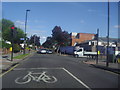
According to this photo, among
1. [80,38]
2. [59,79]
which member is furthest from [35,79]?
[80,38]

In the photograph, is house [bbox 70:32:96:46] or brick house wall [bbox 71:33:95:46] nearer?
house [bbox 70:32:96:46]

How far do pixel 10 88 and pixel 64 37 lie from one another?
230ft

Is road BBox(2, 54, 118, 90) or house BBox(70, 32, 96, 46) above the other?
house BBox(70, 32, 96, 46)

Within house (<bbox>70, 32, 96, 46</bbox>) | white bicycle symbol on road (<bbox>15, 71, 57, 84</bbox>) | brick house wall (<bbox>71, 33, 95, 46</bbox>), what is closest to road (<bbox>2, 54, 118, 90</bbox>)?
white bicycle symbol on road (<bbox>15, 71, 57, 84</bbox>)

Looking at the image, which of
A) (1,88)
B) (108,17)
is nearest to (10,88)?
(1,88)

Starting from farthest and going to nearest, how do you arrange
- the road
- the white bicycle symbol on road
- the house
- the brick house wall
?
the brick house wall < the house < the white bicycle symbol on road < the road

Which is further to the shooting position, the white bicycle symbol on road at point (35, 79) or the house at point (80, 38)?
the house at point (80, 38)

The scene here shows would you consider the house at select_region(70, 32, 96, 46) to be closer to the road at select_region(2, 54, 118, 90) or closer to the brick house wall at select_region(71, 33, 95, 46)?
the brick house wall at select_region(71, 33, 95, 46)

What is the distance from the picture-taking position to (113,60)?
26.2m

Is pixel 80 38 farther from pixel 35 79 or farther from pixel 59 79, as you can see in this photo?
pixel 35 79

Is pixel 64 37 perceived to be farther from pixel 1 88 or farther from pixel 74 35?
pixel 1 88

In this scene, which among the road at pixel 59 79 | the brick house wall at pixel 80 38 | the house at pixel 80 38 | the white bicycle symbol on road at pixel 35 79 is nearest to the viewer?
the road at pixel 59 79

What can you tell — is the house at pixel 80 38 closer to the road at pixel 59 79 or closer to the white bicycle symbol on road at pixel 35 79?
the road at pixel 59 79

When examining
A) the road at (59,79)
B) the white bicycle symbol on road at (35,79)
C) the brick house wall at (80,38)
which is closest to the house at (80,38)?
the brick house wall at (80,38)
